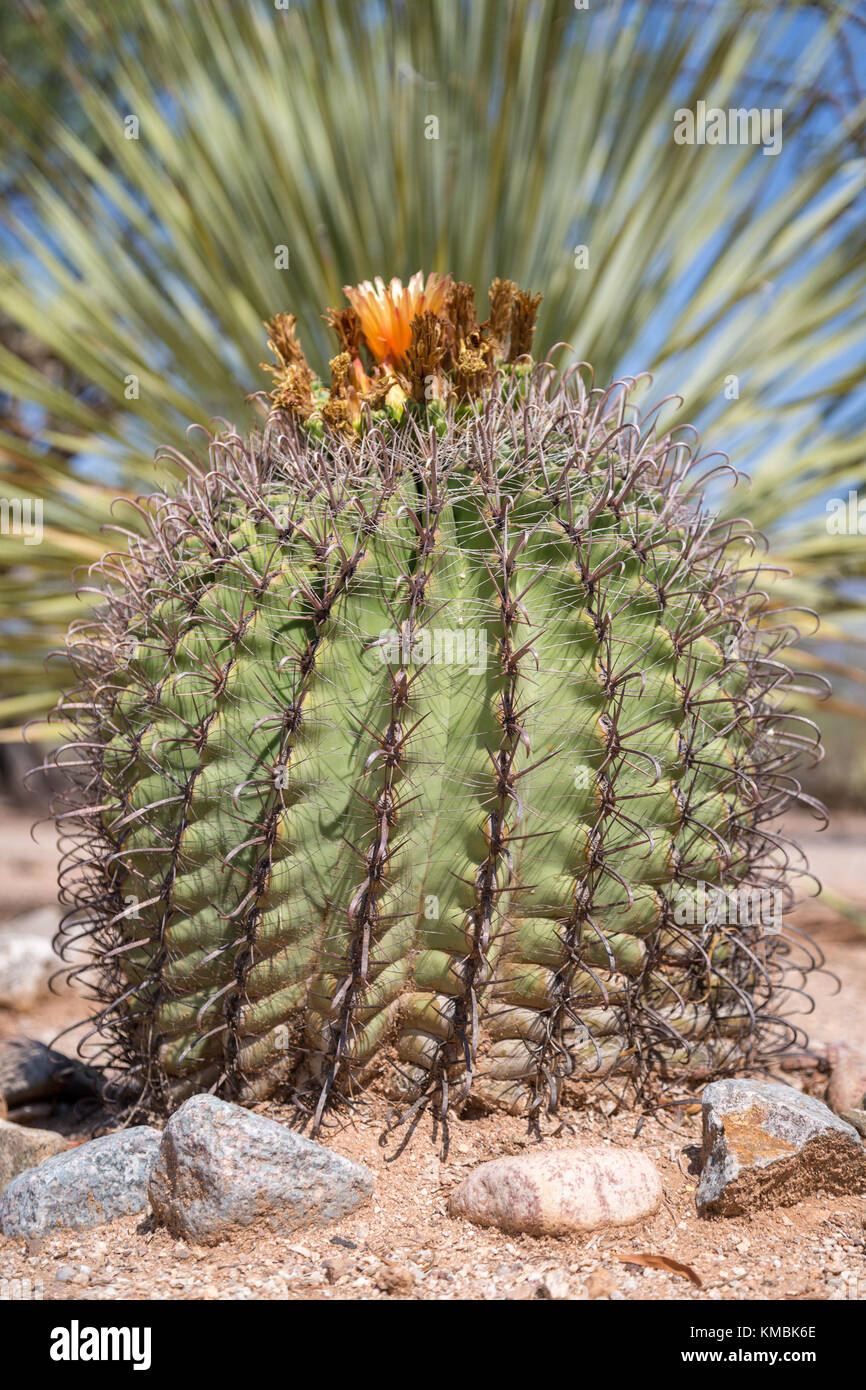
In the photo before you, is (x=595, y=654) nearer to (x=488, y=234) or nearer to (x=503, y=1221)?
(x=503, y=1221)

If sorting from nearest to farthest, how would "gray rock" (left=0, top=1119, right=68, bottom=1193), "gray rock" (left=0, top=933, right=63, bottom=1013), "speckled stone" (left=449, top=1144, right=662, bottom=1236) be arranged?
"speckled stone" (left=449, top=1144, right=662, bottom=1236)
"gray rock" (left=0, top=1119, right=68, bottom=1193)
"gray rock" (left=0, top=933, right=63, bottom=1013)

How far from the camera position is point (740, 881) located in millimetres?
1985

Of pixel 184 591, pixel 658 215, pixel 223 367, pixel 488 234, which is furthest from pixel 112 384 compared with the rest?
pixel 184 591

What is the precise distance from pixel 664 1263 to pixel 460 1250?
0.28 meters

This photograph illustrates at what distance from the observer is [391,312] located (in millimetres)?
1964

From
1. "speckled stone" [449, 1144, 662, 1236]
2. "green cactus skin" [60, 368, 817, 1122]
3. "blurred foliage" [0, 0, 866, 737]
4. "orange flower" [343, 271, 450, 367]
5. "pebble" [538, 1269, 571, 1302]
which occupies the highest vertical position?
"blurred foliage" [0, 0, 866, 737]

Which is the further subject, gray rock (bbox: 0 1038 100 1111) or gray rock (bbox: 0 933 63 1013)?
gray rock (bbox: 0 933 63 1013)

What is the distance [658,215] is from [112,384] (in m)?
2.19

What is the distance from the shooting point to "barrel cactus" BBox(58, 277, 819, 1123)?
1.70 m

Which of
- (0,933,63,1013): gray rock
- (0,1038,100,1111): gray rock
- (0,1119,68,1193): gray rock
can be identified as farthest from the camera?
(0,933,63,1013): gray rock

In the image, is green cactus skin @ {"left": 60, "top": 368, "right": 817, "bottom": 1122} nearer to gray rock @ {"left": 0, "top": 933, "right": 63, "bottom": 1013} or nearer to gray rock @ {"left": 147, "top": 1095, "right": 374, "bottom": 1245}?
gray rock @ {"left": 147, "top": 1095, "right": 374, "bottom": 1245}

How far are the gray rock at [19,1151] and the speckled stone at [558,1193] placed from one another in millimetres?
771

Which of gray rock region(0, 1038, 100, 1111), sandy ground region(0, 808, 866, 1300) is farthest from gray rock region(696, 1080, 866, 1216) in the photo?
gray rock region(0, 1038, 100, 1111)

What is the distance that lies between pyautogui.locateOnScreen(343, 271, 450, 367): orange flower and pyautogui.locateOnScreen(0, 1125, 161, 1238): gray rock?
1.41 m
